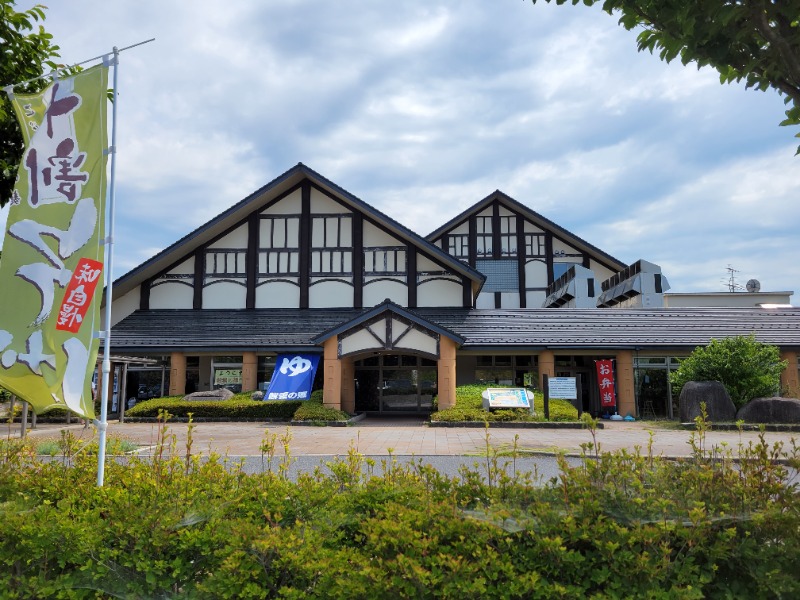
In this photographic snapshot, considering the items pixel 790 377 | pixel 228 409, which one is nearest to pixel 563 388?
pixel 790 377

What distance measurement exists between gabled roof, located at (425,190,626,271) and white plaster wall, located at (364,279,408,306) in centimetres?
851

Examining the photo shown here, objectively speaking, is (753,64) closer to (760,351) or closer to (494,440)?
(494,440)

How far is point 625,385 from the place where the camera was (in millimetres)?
22766

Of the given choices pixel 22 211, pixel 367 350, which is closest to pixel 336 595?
pixel 22 211

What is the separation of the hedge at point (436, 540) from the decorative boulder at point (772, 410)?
15.5 metres

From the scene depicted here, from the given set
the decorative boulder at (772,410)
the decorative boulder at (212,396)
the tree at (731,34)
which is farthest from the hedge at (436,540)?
the decorative boulder at (212,396)

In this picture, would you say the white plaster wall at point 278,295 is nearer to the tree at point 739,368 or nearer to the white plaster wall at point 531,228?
the white plaster wall at point 531,228

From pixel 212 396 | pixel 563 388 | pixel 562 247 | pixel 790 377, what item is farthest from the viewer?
pixel 562 247

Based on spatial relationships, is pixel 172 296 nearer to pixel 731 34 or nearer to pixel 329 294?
pixel 329 294

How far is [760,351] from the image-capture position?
18828 millimetres

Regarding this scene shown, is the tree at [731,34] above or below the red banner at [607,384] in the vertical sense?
above

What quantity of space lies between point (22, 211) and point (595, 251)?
32.1 m

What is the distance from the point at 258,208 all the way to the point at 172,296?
18.1 ft

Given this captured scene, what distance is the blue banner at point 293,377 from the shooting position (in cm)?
2188
